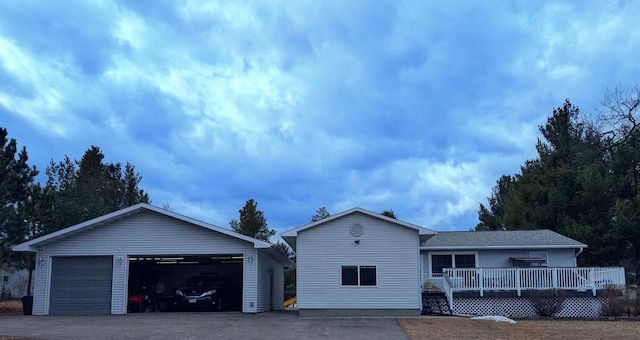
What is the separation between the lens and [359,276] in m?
22.5

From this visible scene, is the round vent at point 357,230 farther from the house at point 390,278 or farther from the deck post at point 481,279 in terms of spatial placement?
the deck post at point 481,279

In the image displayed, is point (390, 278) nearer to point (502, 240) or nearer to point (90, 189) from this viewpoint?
point (502, 240)

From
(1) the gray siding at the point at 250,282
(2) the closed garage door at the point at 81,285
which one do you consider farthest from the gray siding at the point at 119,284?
(1) the gray siding at the point at 250,282

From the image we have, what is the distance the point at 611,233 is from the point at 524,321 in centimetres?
1388

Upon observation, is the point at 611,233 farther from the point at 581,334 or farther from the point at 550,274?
the point at 581,334

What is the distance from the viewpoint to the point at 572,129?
41.8 metres

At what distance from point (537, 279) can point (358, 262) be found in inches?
270

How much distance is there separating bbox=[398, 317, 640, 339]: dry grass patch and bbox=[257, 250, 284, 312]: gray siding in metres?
7.05

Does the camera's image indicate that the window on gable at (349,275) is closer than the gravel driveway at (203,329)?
No

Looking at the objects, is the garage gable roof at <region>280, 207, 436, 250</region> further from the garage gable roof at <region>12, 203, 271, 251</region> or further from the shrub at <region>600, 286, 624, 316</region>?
the shrub at <region>600, 286, 624, 316</region>

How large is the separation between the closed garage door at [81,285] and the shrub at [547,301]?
627 inches

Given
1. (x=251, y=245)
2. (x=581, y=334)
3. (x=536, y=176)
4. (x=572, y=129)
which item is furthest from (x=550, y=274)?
(x=572, y=129)

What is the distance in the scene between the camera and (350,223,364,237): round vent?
22.7 meters

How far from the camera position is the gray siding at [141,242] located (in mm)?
22750
